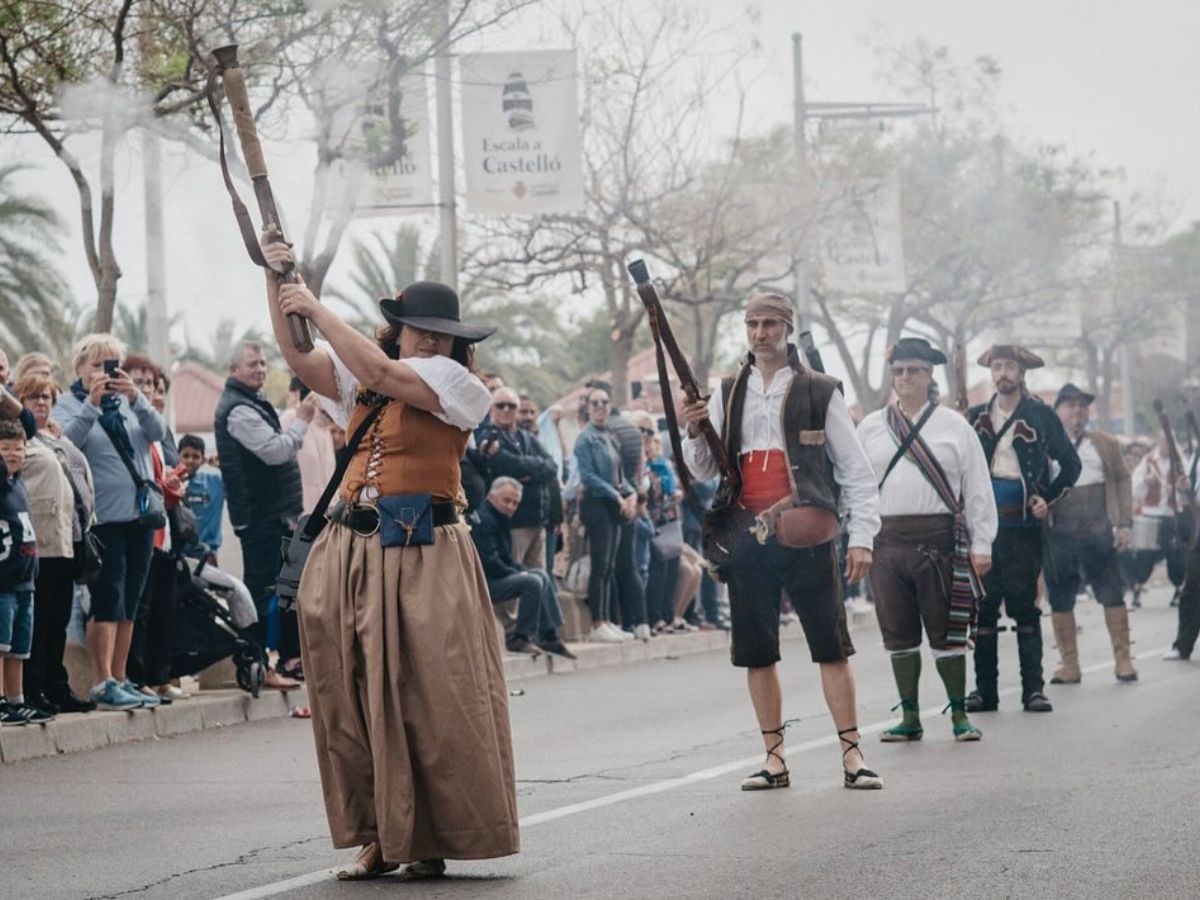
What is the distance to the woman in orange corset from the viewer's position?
23.9 ft

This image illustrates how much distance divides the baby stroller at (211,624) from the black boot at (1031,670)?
445cm

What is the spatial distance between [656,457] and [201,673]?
256 inches

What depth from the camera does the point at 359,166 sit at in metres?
19.8

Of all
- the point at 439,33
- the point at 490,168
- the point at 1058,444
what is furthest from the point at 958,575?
the point at 490,168

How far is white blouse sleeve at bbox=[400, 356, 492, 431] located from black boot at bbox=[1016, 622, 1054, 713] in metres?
6.48

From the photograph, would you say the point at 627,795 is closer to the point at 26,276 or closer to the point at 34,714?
the point at 34,714

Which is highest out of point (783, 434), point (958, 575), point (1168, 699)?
point (783, 434)

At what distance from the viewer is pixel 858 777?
31.7 feet

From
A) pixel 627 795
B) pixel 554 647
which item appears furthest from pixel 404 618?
pixel 554 647

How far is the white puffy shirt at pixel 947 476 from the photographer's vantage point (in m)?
11.7

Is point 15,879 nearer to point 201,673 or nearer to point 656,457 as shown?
point 201,673

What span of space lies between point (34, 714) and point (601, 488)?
716 centimetres

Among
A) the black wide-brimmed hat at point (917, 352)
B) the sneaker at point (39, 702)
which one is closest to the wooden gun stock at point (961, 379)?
the black wide-brimmed hat at point (917, 352)

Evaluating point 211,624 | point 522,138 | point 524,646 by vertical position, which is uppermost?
point 522,138
